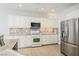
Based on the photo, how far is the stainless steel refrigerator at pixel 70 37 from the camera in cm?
369

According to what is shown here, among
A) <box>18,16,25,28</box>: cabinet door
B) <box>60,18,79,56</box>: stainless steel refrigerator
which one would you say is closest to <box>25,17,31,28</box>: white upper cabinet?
<box>18,16,25,28</box>: cabinet door

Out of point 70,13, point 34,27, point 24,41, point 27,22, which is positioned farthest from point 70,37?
point 27,22

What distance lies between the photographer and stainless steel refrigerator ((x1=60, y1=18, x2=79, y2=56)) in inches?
145

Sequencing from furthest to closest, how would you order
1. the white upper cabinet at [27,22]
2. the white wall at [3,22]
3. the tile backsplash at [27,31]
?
the white upper cabinet at [27,22] → the tile backsplash at [27,31] → the white wall at [3,22]

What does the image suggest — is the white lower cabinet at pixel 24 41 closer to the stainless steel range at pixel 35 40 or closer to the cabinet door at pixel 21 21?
the stainless steel range at pixel 35 40

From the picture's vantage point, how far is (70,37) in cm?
398

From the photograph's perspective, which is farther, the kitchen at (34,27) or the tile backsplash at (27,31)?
the tile backsplash at (27,31)

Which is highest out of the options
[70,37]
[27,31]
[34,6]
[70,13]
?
[34,6]

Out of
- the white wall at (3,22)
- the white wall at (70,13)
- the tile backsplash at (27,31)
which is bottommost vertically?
the tile backsplash at (27,31)

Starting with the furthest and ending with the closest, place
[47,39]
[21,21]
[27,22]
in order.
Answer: [47,39], [27,22], [21,21]

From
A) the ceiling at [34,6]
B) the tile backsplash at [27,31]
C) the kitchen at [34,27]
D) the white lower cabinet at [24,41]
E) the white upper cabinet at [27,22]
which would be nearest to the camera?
the ceiling at [34,6]

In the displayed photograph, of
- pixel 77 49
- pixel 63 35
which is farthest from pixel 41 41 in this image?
pixel 77 49

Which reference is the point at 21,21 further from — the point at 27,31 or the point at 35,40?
the point at 35,40

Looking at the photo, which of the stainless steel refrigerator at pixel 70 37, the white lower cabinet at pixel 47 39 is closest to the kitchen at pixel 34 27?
the white lower cabinet at pixel 47 39
